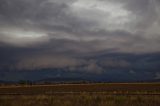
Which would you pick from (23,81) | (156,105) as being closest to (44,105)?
(156,105)

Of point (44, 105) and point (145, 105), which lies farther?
point (44, 105)

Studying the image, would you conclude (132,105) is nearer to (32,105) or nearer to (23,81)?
(32,105)

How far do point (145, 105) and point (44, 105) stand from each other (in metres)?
8.63

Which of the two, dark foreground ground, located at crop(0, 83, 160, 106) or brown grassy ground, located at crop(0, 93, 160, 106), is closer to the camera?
brown grassy ground, located at crop(0, 93, 160, 106)

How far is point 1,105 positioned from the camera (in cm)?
2625

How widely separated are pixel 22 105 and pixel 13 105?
0.77 meters

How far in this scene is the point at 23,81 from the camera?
198 meters

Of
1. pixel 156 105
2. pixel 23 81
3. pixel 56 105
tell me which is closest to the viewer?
pixel 156 105

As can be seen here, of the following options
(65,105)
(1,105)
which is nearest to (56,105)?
(65,105)

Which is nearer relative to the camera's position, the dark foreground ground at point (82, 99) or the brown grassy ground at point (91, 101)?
the brown grassy ground at point (91, 101)

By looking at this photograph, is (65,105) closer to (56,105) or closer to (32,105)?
(56,105)

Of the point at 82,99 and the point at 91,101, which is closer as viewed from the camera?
the point at 91,101

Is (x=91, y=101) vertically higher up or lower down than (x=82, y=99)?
lower down

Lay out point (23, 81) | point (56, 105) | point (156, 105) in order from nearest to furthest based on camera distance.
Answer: point (156, 105) < point (56, 105) < point (23, 81)
